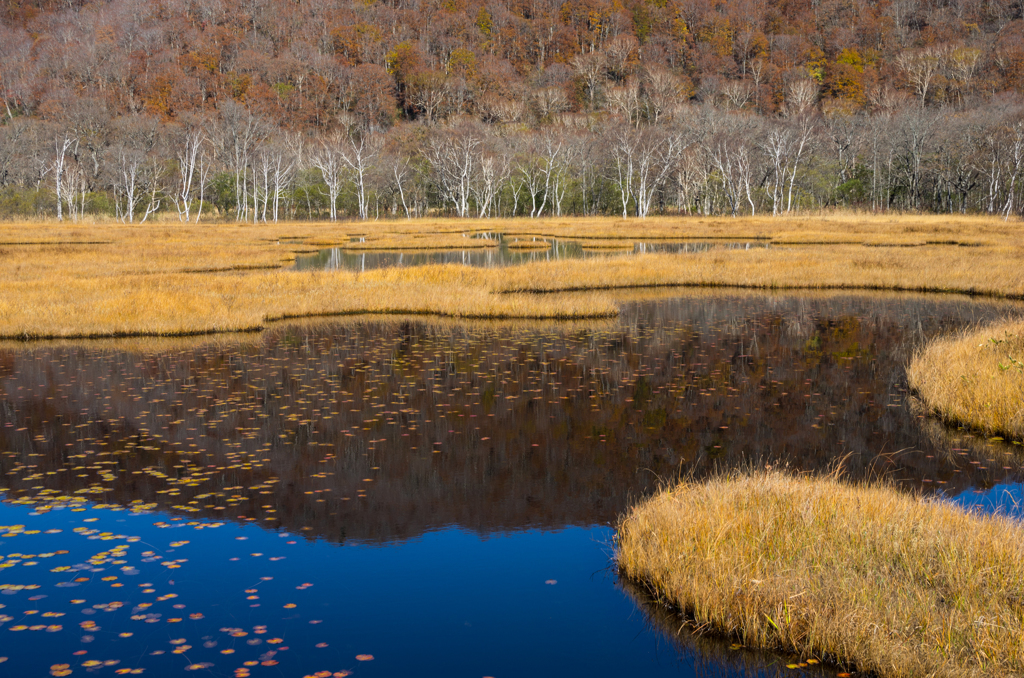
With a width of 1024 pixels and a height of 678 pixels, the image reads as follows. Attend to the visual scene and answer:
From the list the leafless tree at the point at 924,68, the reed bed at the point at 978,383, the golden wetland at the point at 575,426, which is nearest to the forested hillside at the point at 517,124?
the leafless tree at the point at 924,68

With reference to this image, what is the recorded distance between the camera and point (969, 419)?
1468cm

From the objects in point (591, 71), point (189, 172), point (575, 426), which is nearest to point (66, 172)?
Result: point (189, 172)

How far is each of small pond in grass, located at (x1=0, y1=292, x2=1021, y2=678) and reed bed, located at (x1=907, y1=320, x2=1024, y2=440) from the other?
0.53m

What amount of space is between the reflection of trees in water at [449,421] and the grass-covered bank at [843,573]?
7.56 ft

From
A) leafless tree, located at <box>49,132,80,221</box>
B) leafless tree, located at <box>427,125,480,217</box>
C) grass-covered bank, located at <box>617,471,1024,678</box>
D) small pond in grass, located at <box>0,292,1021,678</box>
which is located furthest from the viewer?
leafless tree, located at <box>427,125,480,217</box>

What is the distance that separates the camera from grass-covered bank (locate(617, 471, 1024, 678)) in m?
6.73

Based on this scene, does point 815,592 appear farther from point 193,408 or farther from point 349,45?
point 349,45

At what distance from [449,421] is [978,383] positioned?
977 centimetres

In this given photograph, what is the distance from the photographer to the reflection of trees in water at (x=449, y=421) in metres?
11.8

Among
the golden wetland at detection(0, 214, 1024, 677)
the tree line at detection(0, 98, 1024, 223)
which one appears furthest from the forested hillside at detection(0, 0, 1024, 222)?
the golden wetland at detection(0, 214, 1024, 677)

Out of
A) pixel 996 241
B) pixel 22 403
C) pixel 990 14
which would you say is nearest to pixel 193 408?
pixel 22 403

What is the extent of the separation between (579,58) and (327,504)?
617 ft

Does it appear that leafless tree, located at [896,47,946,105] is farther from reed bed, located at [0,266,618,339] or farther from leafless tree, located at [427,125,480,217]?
reed bed, located at [0,266,618,339]

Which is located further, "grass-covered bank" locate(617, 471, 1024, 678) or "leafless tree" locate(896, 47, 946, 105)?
"leafless tree" locate(896, 47, 946, 105)
